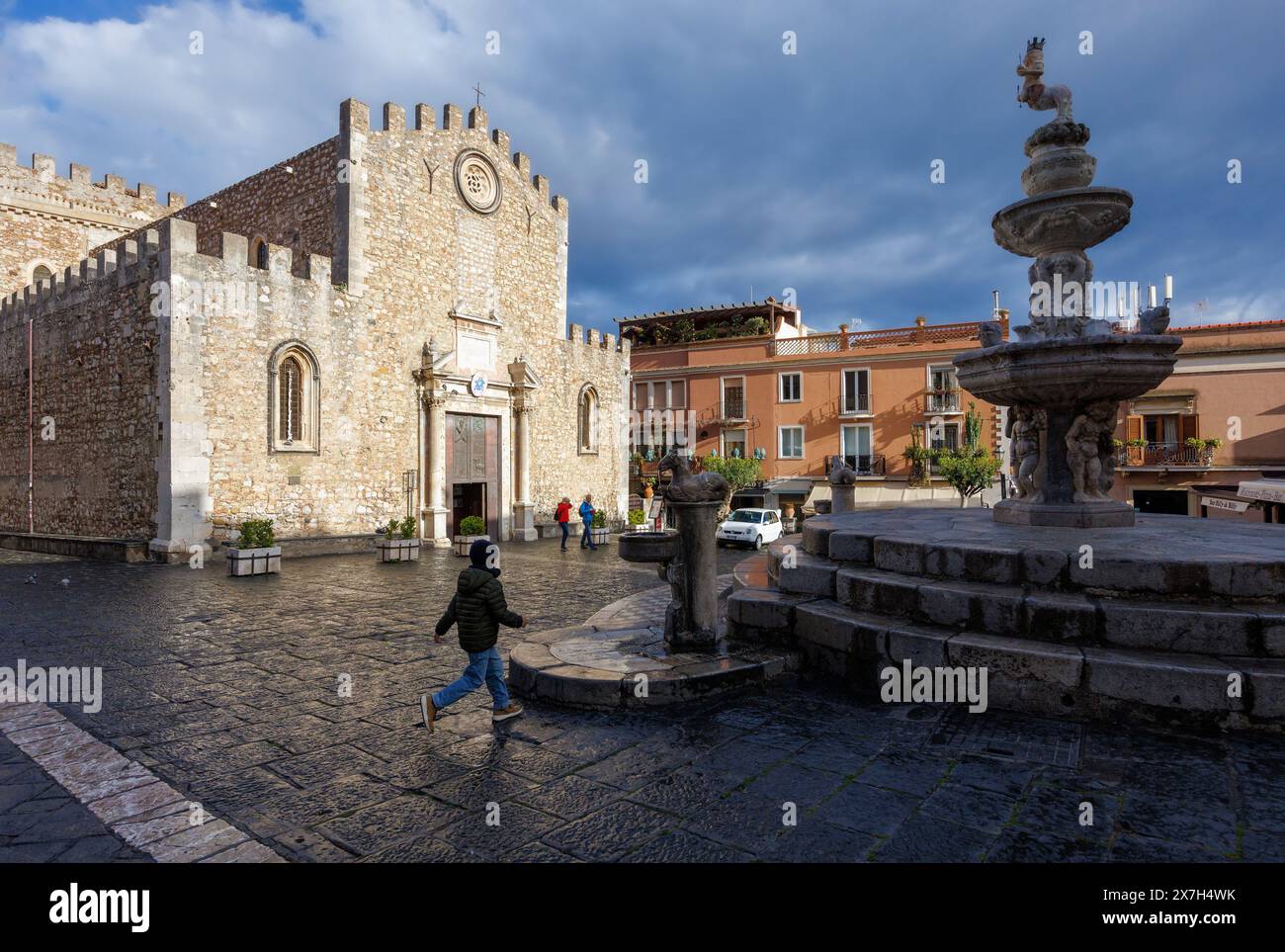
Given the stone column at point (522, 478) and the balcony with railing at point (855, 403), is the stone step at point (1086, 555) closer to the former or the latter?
the stone column at point (522, 478)

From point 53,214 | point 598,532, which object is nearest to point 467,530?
point 598,532

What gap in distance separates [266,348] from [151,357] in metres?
2.20

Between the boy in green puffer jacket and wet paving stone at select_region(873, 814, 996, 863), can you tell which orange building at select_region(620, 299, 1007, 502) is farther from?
wet paving stone at select_region(873, 814, 996, 863)

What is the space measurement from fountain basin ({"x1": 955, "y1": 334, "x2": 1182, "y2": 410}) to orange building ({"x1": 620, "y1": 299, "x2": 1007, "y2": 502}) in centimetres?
2295

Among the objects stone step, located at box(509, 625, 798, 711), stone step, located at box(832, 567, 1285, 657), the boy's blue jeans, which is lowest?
stone step, located at box(509, 625, 798, 711)

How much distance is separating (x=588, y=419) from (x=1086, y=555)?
2148cm

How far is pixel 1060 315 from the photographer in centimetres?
754

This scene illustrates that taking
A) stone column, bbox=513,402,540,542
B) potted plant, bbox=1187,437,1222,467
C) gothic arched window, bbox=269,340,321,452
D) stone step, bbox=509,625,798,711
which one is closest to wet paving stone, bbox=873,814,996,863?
stone step, bbox=509,625,798,711

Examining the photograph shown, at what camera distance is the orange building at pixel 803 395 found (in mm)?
30891

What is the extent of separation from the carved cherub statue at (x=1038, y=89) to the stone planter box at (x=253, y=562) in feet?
44.4

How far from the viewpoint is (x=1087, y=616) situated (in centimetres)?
476

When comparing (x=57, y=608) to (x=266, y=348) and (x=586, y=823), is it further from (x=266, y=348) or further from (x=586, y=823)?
(x=586, y=823)

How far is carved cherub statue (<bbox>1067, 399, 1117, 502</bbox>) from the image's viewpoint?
23.7 ft

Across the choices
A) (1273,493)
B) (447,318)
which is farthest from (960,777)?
(447,318)
